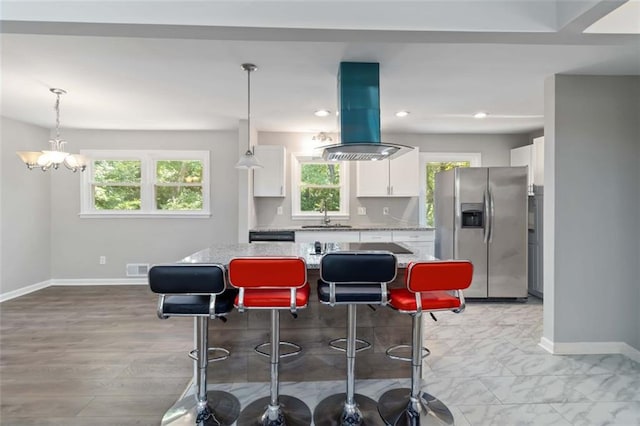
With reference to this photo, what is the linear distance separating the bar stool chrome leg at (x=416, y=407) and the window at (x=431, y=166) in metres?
3.47

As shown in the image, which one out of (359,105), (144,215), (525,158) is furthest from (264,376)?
(525,158)

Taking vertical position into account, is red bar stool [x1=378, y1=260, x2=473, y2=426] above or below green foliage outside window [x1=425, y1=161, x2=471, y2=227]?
below

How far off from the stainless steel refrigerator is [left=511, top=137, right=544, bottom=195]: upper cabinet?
1.24ft

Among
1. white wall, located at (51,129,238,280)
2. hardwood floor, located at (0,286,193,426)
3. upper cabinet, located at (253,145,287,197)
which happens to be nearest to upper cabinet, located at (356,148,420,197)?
upper cabinet, located at (253,145,287,197)

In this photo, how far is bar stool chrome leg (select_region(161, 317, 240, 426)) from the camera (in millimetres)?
2041

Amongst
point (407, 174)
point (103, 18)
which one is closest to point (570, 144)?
point (407, 174)

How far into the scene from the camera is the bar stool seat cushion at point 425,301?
1921 millimetres

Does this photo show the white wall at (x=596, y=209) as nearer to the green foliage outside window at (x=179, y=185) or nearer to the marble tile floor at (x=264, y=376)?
the marble tile floor at (x=264, y=376)

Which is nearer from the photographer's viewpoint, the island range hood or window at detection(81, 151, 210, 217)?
the island range hood

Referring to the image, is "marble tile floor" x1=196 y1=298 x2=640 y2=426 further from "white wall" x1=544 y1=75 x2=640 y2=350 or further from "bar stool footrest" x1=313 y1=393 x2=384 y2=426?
"white wall" x1=544 y1=75 x2=640 y2=350

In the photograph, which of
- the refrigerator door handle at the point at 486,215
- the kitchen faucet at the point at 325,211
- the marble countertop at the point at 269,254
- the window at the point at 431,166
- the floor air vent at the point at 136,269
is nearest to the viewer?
the marble countertop at the point at 269,254

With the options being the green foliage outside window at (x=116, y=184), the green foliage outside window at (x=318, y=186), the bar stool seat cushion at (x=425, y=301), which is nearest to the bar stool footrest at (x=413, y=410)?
the bar stool seat cushion at (x=425, y=301)

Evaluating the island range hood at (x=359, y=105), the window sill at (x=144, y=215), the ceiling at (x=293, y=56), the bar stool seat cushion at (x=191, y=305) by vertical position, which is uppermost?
the ceiling at (x=293, y=56)

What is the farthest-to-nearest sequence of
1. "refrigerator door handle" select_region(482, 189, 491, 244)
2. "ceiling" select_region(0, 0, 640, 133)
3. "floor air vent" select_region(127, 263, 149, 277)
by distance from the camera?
"floor air vent" select_region(127, 263, 149, 277) < "refrigerator door handle" select_region(482, 189, 491, 244) < "ceiling" select_region(0, 0, 640, 133)
